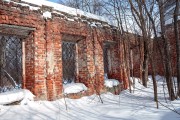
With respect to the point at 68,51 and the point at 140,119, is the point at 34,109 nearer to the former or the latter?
the point at 140,119

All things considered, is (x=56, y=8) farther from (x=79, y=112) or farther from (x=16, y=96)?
(x=79, y=112)

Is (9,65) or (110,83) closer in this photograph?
(9,65)

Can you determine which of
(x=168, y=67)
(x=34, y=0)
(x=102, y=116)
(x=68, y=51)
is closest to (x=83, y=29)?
(x=68, y=51)

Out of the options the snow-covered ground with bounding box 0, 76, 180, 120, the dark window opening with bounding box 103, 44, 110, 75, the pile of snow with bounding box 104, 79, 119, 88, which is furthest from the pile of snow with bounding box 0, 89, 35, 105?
the dark window opening with bounding box 103, 44, 110, 75

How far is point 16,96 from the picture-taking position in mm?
5910

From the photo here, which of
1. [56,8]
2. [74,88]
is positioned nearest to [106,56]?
[74,88]

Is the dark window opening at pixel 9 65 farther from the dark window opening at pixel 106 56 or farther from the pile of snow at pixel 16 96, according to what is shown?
the dark window opening at pixel 106 56

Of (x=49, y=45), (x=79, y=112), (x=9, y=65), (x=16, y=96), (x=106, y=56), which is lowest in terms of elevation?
(x=79, y=112)

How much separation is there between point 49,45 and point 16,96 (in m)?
1.73

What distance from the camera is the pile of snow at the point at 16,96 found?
570 cm

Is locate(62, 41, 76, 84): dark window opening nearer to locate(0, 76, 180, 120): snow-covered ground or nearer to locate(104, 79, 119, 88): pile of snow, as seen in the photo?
locate(104, 79, 119, 88): pile of snow

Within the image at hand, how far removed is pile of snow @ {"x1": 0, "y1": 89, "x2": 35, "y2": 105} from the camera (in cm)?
570

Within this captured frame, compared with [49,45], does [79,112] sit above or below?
below

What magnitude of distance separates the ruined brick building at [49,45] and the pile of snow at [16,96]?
0.23 meters
